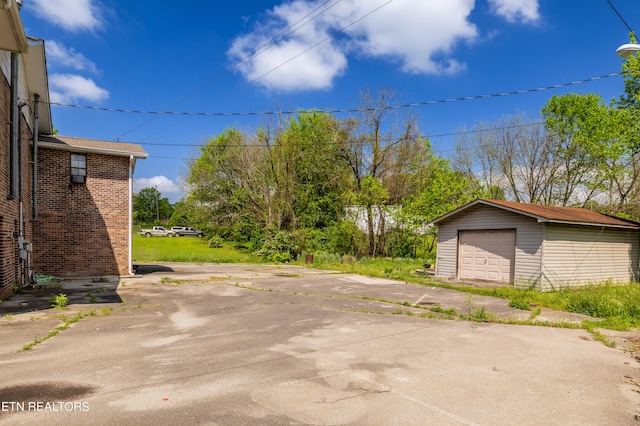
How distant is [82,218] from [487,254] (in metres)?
16.6

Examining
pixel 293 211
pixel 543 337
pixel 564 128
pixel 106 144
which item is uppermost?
pixel 564 128

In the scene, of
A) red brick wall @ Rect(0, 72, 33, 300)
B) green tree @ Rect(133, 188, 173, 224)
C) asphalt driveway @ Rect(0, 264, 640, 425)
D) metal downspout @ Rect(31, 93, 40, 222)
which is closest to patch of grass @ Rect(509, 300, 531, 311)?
asphalt driveway @ Rect(0, 264, 640, 425)

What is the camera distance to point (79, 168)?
1572 cm

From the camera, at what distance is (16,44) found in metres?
8.70

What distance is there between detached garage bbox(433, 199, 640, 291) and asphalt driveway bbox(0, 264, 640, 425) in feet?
19.4

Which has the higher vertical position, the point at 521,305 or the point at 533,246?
the point at 533,246

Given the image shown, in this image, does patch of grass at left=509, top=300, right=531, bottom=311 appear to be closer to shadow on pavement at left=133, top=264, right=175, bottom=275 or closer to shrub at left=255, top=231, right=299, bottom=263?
shadow on pavement at left=133, top=264, right=175, bottom=275

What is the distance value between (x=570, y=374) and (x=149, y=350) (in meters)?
6.03

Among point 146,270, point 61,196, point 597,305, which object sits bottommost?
point 146,270

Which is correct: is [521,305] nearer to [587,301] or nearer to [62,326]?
[587,301]

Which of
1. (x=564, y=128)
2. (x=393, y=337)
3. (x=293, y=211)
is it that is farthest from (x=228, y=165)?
(x=393, y=337)

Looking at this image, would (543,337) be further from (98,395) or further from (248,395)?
(98,395)

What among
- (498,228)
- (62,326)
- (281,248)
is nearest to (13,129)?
(62,326)

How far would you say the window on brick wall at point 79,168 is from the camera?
15617 millimetres
